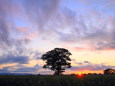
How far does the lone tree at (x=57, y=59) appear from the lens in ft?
144

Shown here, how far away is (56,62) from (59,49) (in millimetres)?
4941

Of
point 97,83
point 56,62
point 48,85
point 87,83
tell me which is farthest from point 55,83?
point 56,62

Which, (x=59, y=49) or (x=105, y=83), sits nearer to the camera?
(x=105, y=83)

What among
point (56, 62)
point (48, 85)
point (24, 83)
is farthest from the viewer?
point (56, 62)

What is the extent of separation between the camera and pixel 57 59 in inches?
1769

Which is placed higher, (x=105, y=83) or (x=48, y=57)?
(x=48, y=57)

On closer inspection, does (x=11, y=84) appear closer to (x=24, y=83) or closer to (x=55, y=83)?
(x=24, y=83)

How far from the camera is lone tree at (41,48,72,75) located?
43.9m

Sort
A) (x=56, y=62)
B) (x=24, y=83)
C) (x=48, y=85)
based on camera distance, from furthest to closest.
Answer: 1. (x=56, y=62)
2. (x=24, y=83)
3. (x=48, y=85)

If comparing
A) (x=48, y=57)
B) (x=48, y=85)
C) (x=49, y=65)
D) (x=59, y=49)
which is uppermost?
(x=59, y=49)

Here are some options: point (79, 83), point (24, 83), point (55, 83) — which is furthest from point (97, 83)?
point (24, 83)

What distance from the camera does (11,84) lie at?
9195 mm

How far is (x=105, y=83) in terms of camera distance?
8.91 meters

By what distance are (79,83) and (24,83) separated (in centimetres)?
358
